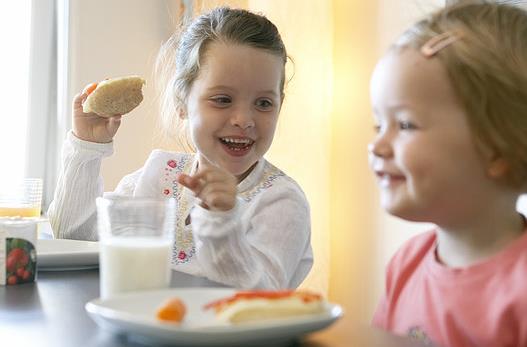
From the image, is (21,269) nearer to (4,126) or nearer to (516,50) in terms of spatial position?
(516,50)

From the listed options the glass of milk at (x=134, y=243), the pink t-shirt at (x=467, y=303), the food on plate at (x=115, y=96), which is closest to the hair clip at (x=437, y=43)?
the pink t-shirt at (x=467, y=303)

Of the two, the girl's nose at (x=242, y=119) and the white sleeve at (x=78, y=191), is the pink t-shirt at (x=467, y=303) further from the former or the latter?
the white sleeve at (x=78, y=191)

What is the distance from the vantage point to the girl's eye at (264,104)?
151 centimetres

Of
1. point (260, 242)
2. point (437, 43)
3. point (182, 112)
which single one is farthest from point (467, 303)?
point (182, 112)

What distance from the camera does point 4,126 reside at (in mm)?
2777

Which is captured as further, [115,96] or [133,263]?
[115,96]

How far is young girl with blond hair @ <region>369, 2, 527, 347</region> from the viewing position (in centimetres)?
84

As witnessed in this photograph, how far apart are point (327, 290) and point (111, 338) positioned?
218cm

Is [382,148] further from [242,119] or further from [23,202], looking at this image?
[23,202]

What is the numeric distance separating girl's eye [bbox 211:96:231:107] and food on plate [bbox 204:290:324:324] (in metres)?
0.92

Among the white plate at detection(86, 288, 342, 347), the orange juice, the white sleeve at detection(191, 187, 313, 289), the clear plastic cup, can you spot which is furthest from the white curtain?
the white plate at detection(86, 288, 342, 347)

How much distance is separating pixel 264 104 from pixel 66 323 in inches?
34.3

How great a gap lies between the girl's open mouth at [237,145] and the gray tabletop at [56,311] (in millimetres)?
482

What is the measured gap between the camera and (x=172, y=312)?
624 millimetres
